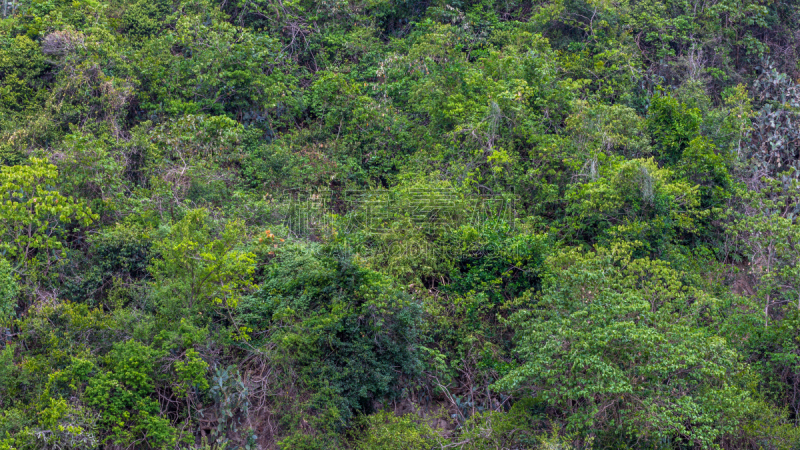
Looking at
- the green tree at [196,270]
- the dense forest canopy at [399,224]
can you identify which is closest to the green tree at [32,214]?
the dense forest canopy at [399,224]

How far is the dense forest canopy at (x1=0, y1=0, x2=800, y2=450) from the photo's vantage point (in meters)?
10.9

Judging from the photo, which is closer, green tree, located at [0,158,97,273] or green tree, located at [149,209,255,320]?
green tree, located at [149,209,255,320]

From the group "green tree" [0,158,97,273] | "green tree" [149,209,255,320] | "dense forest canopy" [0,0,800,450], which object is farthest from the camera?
"green tree" [0,158,97,273]

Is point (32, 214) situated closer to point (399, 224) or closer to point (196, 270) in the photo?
point (196, 270)

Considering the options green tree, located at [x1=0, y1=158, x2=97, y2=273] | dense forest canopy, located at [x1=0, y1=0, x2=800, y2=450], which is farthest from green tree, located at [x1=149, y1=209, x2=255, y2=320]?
green tree, located at [x1=0, y1=158, x2=97, y2=273]

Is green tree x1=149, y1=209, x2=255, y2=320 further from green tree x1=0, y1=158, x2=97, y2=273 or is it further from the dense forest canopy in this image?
green tree x1=0, y1=158, x2=97, y2=273

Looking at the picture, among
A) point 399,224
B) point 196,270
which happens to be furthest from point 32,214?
point 399,224

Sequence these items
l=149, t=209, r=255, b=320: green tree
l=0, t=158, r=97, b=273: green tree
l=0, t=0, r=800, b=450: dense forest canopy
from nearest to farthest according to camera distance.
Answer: l=0, t=0, r=800, b=450: dense forest canopy, l=149, t=209, r=255, b=320: green tree, l=0, t=158, r=97, b=273: green tree

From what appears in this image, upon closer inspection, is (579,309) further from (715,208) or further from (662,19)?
(662,19)

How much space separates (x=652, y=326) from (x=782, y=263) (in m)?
3.24

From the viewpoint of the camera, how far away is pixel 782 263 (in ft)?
43.1

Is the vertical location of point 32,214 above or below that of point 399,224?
below

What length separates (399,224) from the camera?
42.5 feet

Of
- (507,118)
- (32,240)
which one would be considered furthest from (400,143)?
(32,240)
